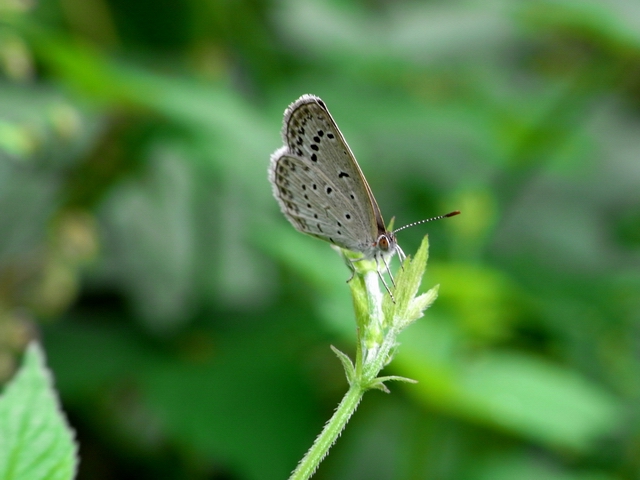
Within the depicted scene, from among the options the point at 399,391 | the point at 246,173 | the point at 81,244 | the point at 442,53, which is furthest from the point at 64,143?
the point at 442,53

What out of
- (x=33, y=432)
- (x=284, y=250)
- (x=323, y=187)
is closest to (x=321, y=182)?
(x=323, y=187)

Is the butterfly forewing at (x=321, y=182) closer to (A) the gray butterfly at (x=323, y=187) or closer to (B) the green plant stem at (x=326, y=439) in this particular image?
(A) the gray butterfly at (x=323, y=187)

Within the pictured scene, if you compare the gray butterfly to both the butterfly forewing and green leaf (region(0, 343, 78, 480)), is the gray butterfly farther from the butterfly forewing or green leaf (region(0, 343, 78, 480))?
green leaf (region(0, 343, 78, 480))

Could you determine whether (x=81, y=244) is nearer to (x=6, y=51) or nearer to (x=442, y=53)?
(x=6, y=51)

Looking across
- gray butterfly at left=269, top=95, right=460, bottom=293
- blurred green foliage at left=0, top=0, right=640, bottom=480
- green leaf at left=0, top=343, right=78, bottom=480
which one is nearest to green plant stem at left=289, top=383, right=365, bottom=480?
green leaf at left=0, top=343, right=78, bottom=480

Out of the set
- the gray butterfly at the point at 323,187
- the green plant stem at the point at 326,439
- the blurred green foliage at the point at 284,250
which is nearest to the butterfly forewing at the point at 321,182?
the gray butterfly at the point at 323,187

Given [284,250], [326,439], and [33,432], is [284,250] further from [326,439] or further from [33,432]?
[326,439]
